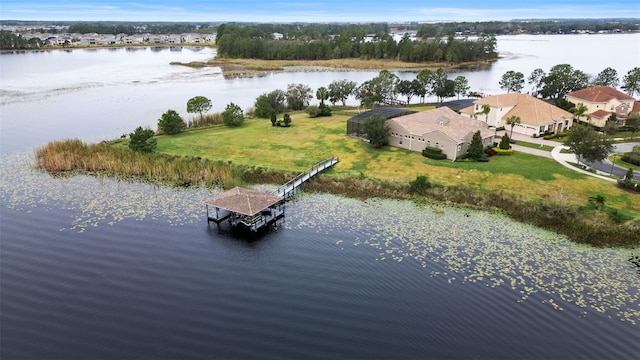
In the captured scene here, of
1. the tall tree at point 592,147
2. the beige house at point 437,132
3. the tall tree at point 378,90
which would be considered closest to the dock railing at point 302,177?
the beige house at point 437,132

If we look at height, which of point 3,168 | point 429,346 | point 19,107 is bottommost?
point 429,346

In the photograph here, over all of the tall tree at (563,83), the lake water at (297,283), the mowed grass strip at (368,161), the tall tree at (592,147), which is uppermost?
the tall tree at (563,83)

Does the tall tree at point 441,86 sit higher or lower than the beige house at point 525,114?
higher

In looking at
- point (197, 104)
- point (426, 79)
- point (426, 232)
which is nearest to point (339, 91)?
point (426, 79)

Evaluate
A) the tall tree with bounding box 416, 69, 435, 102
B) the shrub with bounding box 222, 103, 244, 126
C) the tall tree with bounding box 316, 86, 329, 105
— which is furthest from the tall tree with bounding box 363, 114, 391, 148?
the tall tree with bounding box 416, 69, 435, 102

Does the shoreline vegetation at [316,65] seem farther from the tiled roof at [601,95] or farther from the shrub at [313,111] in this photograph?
the tiled roof at [601,95]

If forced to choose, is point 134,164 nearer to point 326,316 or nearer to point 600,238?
point 326,316

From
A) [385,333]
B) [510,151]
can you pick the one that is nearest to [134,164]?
[385,333]
